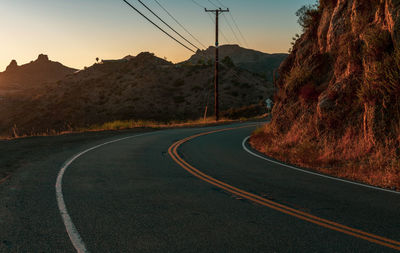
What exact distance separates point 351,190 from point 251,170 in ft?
10.2

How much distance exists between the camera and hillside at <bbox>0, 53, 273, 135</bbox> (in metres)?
59.6

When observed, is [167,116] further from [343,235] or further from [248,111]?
[343,235]

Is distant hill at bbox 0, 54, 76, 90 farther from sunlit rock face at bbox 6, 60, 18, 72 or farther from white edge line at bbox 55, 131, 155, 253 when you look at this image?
white edge line at bbox 55, 131, 155, 253

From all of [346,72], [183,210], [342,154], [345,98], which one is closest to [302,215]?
[183,210]

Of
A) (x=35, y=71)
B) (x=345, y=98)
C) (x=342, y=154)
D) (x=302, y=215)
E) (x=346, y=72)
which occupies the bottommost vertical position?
(x=302, y=215)

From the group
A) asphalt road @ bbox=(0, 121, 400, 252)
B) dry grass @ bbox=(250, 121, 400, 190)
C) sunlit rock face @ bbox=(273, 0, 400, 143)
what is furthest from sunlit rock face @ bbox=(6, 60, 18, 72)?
dry grass @ bbox=(250, 121, 400, 190)

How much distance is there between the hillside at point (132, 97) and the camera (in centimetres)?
5962

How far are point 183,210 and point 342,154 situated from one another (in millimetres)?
7257

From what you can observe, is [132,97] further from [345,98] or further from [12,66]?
[12,66]

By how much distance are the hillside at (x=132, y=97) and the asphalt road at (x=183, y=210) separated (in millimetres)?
46510

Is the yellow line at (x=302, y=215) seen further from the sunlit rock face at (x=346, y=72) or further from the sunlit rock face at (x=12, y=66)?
the sunlit rock face at (x=12, y=66)

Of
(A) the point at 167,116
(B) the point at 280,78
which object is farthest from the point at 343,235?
(A) the point at 167,116

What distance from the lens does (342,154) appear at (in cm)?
1127

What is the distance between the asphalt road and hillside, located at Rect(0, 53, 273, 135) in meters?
46.5
